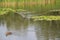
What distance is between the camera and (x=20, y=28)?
1635 millimetres

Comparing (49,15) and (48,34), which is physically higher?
(49,15)

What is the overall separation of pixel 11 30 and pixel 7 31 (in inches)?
1.8

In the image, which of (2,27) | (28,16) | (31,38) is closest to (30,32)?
(31,38)

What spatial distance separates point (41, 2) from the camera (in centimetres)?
168

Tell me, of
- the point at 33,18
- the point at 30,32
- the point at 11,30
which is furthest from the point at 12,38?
the point at 33,18

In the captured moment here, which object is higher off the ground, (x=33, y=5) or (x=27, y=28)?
(x=33, y=5)

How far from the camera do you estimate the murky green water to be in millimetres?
1594

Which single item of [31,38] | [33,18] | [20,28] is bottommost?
[31,38]

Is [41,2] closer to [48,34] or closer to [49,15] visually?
[49,15]

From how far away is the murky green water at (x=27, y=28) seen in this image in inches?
62.7

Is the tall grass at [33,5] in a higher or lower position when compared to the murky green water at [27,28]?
higher

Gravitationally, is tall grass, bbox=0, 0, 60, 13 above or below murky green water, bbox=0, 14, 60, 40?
above

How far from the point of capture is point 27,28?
163cm

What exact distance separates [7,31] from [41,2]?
497 millimetres
